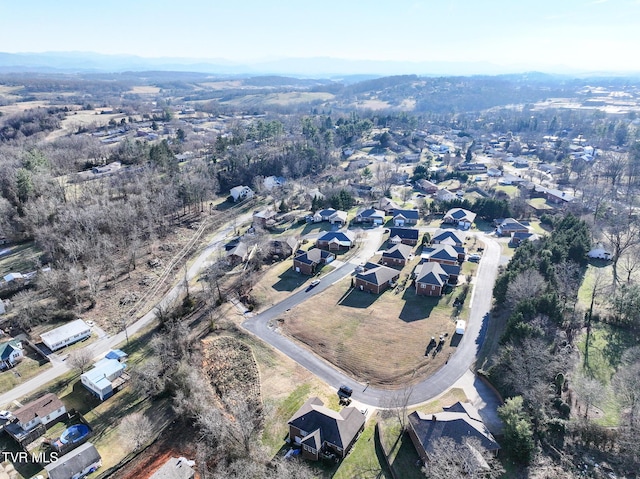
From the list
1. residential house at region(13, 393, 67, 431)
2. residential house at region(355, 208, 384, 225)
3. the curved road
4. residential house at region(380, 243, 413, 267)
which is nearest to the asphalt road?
residential house at region(13, 393, 67, 431)

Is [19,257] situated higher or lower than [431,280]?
lower

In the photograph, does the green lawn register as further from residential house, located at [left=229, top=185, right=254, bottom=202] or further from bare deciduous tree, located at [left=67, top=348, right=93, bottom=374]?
residential house, located at [left=229, top=185, right=254, bottom=202]

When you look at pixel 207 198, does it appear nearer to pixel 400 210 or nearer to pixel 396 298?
pixel 400 210

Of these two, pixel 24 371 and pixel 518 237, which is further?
pixel 518 237

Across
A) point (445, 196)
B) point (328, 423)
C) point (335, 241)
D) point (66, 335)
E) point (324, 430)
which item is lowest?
point (66, 335)

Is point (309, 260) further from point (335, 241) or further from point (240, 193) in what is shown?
point (240, 193)

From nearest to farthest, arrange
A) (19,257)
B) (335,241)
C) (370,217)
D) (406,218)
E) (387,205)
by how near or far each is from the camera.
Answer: (19,257) → (335,241) → (406,218) → (370,217) → (387,205)

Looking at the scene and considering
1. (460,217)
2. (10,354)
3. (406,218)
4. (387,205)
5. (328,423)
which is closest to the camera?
(328,423)

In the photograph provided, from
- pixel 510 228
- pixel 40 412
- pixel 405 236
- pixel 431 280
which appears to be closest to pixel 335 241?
pixel 405 236
